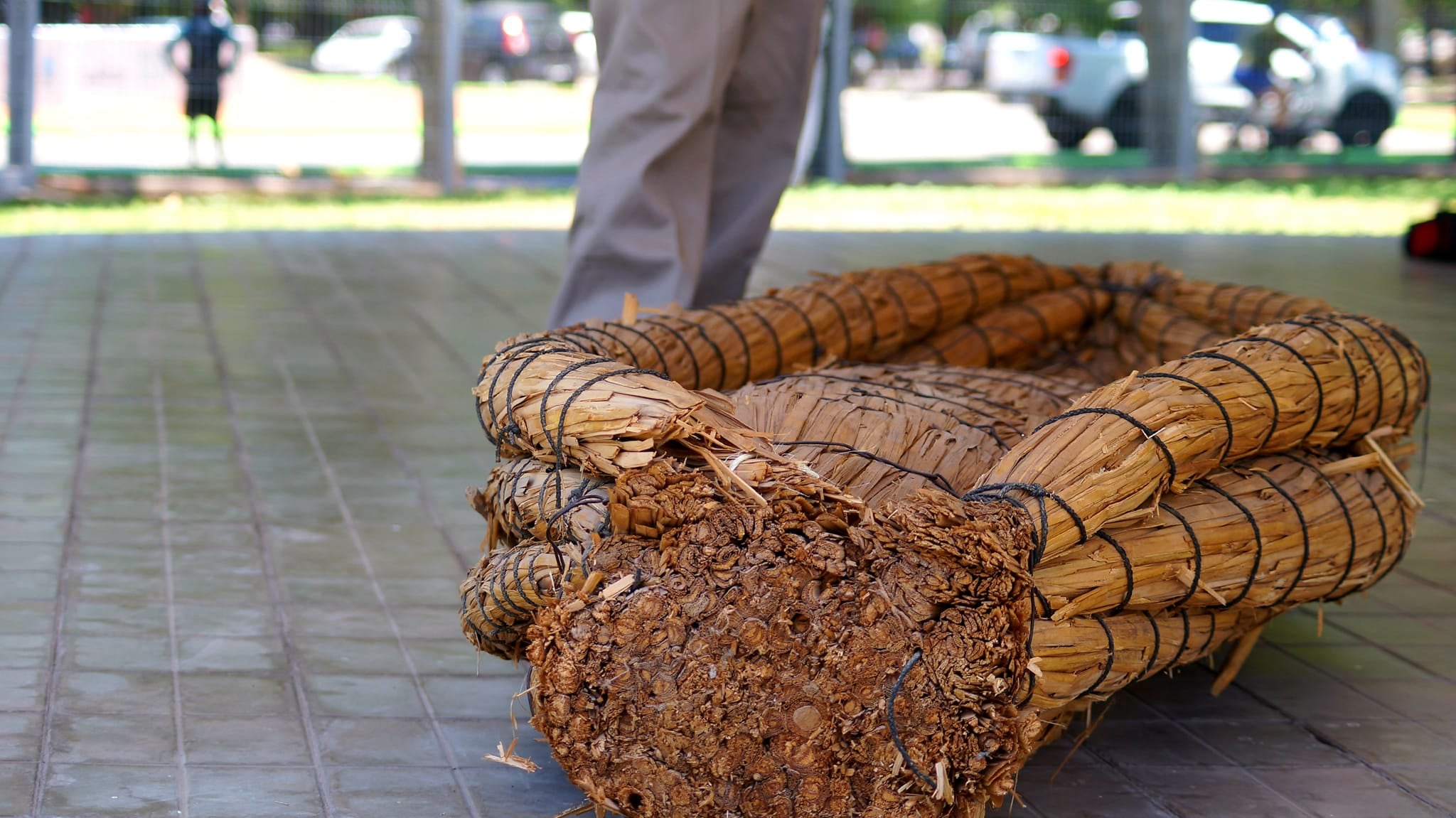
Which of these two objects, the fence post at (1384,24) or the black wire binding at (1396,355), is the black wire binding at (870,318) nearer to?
the black wire binding at (1396,355)

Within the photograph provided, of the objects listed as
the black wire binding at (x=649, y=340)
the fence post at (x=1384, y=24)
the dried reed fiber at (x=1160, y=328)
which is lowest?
the dried reed fiber at (x=1160, y=328)

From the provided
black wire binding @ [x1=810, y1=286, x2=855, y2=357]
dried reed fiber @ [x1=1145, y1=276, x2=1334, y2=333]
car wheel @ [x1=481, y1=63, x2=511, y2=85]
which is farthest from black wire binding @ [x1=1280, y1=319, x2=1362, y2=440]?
car wheel @ [x1=481, y1=63, x2=511, y2=85]

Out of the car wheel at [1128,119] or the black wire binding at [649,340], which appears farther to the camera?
the car wheel at [1128,119]

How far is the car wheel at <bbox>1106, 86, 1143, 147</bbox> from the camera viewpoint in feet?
38.9

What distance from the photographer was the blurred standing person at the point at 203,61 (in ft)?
31.8

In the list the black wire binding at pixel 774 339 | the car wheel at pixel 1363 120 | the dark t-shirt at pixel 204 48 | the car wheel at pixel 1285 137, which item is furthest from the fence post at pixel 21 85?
the car wheel at pixel 1363 120

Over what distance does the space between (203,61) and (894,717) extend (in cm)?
934

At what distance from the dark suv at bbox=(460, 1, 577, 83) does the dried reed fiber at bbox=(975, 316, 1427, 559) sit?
8.84 metres

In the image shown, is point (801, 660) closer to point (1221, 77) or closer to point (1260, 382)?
point (1260, 382)

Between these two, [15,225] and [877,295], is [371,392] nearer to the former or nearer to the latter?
[877,295]

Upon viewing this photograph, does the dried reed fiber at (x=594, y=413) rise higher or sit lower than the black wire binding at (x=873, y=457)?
higher

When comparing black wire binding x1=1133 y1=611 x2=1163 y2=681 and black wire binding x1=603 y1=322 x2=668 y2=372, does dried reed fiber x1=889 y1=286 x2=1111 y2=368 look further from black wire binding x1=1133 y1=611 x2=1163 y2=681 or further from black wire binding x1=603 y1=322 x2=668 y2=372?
black wire binding x1=1133 y1=611 x2=1163 y2=681

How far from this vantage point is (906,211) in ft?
29.7

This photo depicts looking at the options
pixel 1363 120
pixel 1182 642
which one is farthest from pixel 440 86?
pixel 1182 642
